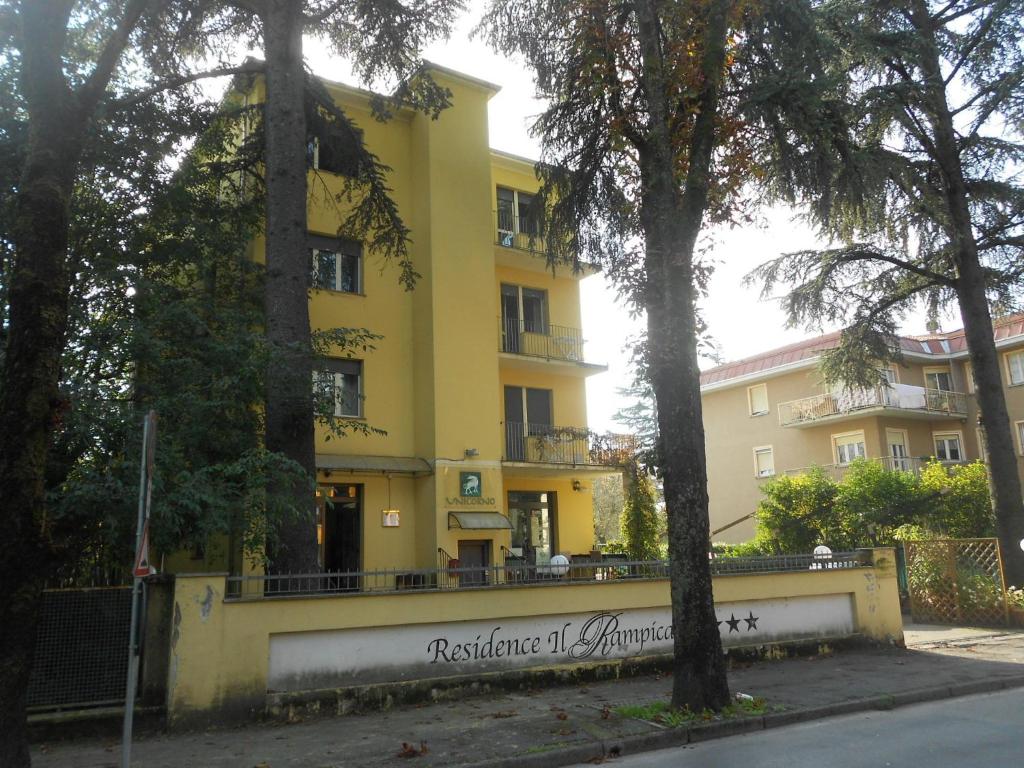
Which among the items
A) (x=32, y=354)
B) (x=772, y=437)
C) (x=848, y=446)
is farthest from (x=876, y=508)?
(x=32, y=354)

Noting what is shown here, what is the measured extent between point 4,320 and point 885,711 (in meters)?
12.1

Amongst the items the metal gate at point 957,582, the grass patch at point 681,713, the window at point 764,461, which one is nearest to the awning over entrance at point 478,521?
the grass patch at point 681,713

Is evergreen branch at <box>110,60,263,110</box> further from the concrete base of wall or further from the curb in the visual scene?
the curb

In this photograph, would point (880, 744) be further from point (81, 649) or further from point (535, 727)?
point (81, 649)

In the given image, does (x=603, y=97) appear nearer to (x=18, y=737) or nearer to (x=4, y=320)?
(x=4, y=320)

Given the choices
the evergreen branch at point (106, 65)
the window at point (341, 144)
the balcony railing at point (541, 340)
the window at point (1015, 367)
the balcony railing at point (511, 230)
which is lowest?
the evergreen branch at point (106, 65)

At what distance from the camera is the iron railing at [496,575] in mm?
9188

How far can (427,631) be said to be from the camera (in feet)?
31.8

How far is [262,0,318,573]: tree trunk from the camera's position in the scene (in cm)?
→ 1076

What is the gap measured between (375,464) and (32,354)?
432 inches

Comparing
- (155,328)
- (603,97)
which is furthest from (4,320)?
(603,97)

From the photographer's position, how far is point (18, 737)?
6.00 meters

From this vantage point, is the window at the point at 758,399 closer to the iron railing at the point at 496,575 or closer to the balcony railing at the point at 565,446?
the balcony railing at the point at 565,446

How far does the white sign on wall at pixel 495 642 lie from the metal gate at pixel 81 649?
175 centimetres
